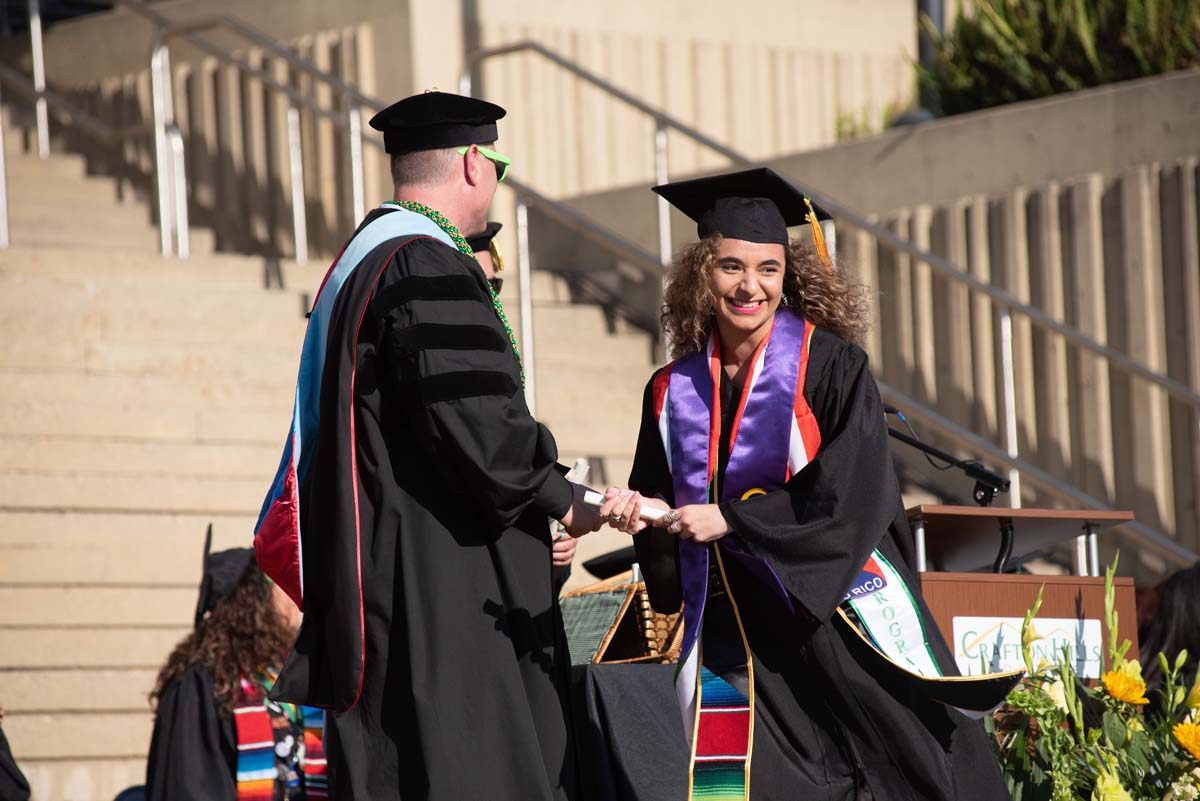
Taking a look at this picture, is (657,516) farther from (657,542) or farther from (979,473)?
(979,473)

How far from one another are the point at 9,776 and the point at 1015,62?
6710mm

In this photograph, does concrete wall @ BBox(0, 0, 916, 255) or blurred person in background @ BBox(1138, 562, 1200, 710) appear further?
concrete wall @ BBox(0, 0, 916, 255)

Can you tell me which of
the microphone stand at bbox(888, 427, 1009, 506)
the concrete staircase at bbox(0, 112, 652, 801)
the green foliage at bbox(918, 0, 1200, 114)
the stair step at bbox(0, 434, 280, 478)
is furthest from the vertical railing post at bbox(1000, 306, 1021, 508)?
the stair step at bbox(0, 434, 280, 478)

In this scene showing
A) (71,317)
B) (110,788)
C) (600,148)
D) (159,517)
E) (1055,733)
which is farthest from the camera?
(600,148)

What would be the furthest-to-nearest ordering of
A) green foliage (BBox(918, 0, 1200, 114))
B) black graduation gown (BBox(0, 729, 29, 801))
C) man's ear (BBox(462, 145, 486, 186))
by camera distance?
green foliage (BBox(918, 0, 1200, 114)) < black graduation gown (BBox(0, 729, 29, 801)) < man's ear (BBox(462, 145, 486, 186))

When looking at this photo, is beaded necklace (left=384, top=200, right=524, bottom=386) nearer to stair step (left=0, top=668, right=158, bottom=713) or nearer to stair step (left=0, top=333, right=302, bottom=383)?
stair step (left=0, top=668, right=158, bottom=713)

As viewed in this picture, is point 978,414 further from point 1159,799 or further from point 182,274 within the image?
point 1159,799

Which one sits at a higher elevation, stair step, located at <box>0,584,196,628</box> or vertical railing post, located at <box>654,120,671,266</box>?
vertical railing post, located at <box>654,120,671,266</box>

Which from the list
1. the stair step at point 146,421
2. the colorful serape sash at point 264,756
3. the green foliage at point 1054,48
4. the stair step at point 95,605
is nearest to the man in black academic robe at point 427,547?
the colorful serape sash at point 264,756

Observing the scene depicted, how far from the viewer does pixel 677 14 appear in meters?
11.7

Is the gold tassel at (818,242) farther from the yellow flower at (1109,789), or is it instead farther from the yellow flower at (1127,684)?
the yellow flower at (1109,789)

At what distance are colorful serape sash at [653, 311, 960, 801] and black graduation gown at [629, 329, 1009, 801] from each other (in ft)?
0.12

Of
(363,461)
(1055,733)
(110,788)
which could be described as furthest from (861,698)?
(110,788)

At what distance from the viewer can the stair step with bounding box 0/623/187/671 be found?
623 centimetres
